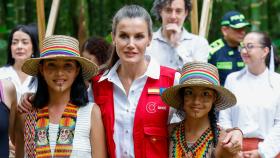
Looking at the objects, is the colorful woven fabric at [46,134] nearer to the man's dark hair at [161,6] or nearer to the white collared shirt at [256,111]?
the white collared shirt at [256,111]

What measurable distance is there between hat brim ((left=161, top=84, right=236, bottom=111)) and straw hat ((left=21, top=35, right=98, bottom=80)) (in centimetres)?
49

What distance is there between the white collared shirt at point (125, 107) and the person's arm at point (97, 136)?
0.08 meters

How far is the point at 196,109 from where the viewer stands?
4027mm

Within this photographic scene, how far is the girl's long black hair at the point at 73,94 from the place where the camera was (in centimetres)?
404

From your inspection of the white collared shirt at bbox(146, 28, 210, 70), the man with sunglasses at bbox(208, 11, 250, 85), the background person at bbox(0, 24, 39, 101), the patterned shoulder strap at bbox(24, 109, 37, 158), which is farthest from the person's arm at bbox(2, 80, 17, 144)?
the man with sunglasses at bbox(208, 11, 250, 85)

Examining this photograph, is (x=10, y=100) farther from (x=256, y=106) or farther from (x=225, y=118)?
(x=256, y=106)

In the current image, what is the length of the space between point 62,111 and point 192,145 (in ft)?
2.72

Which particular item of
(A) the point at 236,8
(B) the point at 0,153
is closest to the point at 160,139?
(B) the point at 0,153

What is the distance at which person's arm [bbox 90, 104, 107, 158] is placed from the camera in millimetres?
3967

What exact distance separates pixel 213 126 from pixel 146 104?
44 cm

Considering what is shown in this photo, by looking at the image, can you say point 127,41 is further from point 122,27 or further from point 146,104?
point 146,104

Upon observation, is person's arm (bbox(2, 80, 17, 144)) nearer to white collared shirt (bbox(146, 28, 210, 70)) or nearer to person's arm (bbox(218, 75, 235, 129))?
white collared shirt (bbox(146, 28, 210, 70))

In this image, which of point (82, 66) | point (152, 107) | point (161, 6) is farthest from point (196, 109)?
point (161, 6)

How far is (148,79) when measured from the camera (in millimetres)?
4109
